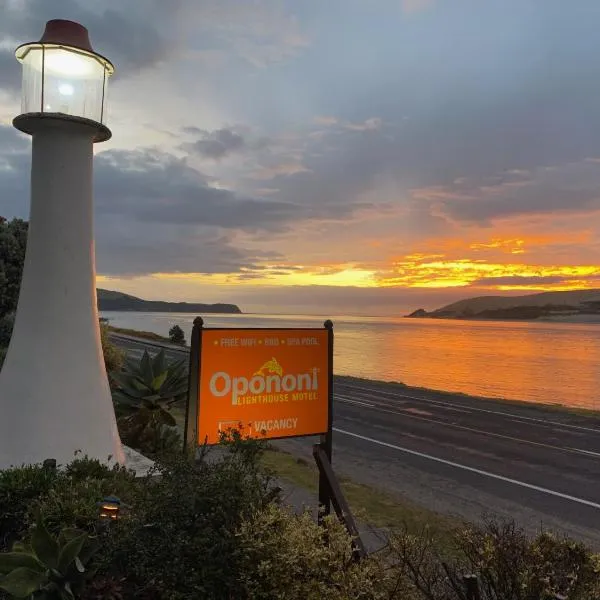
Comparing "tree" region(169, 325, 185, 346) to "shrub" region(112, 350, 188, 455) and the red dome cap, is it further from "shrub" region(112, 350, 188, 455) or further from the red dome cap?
the red dome cap

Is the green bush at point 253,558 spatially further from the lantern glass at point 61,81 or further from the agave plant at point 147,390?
the lantern glass at point 61,81

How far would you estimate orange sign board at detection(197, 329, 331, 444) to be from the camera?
626cm

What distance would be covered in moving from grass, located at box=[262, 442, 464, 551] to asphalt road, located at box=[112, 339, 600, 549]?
33.3 inches

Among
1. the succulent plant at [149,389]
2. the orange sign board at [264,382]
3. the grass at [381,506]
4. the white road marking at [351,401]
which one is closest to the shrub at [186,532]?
the orange sign board at [264,382]

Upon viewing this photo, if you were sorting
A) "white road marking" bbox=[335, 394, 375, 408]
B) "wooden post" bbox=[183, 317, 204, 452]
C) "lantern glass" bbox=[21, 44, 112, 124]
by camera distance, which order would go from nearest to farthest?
"wooden post" bbox=[183, 317, 204, 452] → "lantern glass" bbox=[21, 44, 112, 124] → "white road marking" bbox=[335, 394, 375, 408]

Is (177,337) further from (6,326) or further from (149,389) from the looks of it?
(149,389)

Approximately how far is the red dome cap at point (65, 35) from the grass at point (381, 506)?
282 inches

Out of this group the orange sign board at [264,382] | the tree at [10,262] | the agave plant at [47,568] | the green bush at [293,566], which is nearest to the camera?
the green bush at [293,566]

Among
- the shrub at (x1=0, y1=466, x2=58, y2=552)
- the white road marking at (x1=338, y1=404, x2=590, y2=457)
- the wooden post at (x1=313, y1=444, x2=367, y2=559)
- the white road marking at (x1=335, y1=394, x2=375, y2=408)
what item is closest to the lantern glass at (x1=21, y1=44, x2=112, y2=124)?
the shrub at (x1=0, y1=466, x2=58, y2=552)

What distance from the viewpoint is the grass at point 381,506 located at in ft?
31.1

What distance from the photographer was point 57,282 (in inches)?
334

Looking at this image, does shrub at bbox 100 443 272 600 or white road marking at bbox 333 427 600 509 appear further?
white road marking at bbox 333 427 600 509

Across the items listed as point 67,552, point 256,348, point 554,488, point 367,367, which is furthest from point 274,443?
point 367,367

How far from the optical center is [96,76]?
8852 mm
